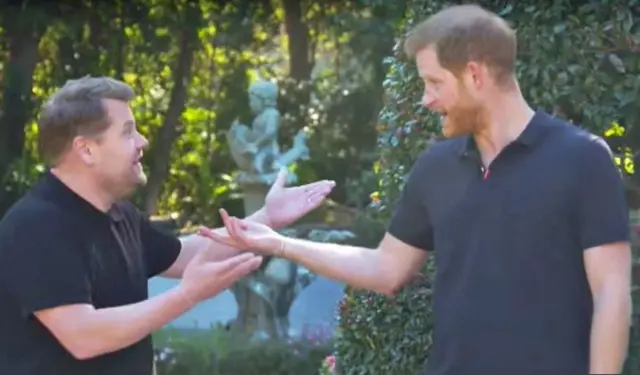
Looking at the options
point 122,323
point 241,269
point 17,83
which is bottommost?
point 17,83

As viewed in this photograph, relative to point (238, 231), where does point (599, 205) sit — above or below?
above

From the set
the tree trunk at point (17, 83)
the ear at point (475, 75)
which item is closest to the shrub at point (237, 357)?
the tree trunk at point (17, 83)

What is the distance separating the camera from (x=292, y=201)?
3.41m

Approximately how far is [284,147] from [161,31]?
119cm

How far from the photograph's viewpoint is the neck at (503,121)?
2551 mm

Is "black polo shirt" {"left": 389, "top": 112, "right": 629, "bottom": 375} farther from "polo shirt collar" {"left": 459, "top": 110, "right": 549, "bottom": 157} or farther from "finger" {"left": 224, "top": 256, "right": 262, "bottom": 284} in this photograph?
"finger" {"left": 224, "top": 256, "right": 262, "bottom": 284}

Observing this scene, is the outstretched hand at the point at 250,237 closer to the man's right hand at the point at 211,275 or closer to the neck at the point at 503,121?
the man's right hand at the point at 211,275

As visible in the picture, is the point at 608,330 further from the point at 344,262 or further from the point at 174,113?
the point at 174,113

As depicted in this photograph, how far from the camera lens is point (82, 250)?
9.64ft

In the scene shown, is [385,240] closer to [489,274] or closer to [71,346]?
[489,274]

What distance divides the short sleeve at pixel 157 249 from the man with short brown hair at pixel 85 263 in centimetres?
9

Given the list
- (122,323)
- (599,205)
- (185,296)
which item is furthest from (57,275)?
(599,205)

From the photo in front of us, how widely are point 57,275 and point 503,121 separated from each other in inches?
41.6

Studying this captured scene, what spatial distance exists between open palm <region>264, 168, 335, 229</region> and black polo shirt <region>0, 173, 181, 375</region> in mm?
464
